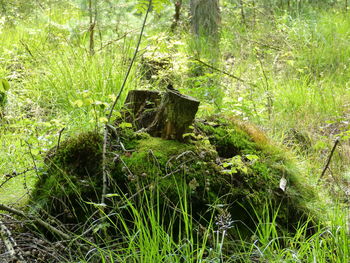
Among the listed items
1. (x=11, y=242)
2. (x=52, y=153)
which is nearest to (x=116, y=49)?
(x=52, y=153)

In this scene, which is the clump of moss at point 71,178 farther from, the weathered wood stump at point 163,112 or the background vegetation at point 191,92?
the weathered wood stump at point 163,112

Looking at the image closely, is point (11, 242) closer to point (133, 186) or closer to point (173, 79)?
point (133, 186)

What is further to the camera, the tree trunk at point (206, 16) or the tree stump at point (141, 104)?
the tree trunk at point (206, 16)

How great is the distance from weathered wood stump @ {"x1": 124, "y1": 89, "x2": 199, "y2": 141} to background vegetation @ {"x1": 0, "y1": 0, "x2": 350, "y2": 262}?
25 cm

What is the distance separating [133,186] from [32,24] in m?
6.53

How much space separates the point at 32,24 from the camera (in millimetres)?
7891

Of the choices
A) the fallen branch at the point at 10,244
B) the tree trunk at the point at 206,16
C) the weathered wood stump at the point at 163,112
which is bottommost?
the fallen branch at the point at 10,244

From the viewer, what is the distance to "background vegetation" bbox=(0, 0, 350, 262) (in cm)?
211

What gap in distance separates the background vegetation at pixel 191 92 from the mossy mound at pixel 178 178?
0.14 m

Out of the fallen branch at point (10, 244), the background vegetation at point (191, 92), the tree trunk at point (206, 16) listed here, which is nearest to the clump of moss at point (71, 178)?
the background vegetation at point (191, 92)

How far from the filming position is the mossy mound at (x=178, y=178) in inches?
93.7

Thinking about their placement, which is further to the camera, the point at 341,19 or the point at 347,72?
the point at 341,19

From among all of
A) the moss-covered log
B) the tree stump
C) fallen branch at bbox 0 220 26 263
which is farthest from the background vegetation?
the moss-covered log

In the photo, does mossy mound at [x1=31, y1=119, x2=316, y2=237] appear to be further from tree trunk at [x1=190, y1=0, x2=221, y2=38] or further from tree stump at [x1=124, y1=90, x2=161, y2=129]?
tree trunk at [x1=190, y1=0, x2=221, y2=38]
